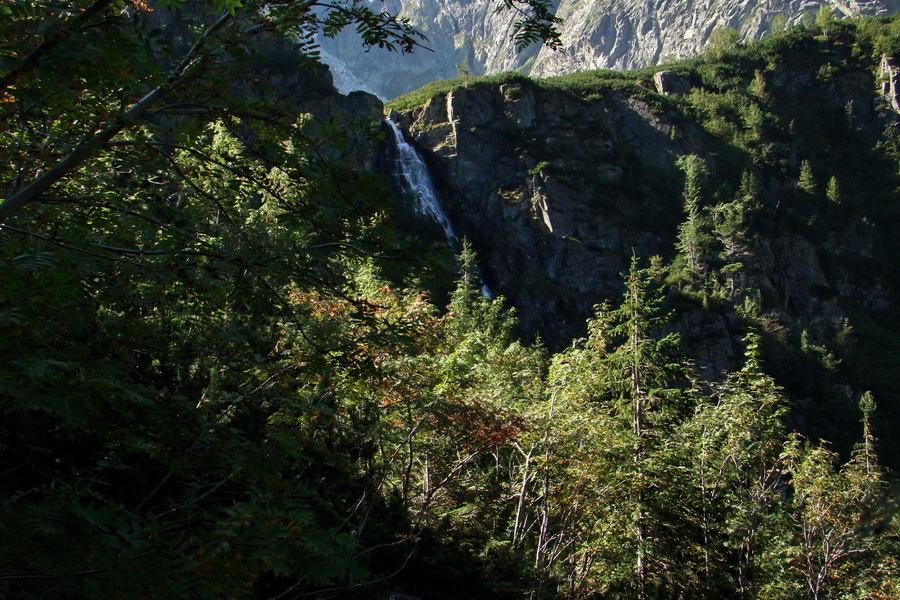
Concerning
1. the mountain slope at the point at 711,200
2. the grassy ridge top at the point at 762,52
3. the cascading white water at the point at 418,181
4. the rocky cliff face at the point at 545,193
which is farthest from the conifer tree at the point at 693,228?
the cascading white water at the point at 418,181

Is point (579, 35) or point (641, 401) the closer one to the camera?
point (641, 401)

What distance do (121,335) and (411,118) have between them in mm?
56882

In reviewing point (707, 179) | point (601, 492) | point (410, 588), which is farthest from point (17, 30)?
point (707, 179)

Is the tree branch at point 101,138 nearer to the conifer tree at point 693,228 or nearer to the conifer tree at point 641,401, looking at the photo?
the conifer tree at point 641,401

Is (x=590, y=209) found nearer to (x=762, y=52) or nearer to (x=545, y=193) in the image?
(x=545, y=193)

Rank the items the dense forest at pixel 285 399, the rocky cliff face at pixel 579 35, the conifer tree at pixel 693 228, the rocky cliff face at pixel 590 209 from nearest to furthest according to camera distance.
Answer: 1. the dense forest at pixel 285 399
2. the rocky cliff face at pixel 590 209
3. the conifer tree at pixel 693 228
4. the rocky cliff face at pixel 579 35

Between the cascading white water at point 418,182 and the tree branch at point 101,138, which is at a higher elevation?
the cascading white water at point 418,182

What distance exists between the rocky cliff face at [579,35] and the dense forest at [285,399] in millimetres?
92406

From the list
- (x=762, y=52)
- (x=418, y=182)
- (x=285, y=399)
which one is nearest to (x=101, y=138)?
(x=285, y=399)

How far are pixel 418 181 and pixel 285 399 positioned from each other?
48140 millimetres

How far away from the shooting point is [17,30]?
1943 millimetres

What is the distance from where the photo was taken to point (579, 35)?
158000mm

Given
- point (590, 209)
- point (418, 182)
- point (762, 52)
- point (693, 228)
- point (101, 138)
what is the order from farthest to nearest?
point (762, 52) → point (590, 209) → point (693, 228) → point (418, 182) → point (101, 138)

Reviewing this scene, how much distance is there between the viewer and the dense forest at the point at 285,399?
200cm
